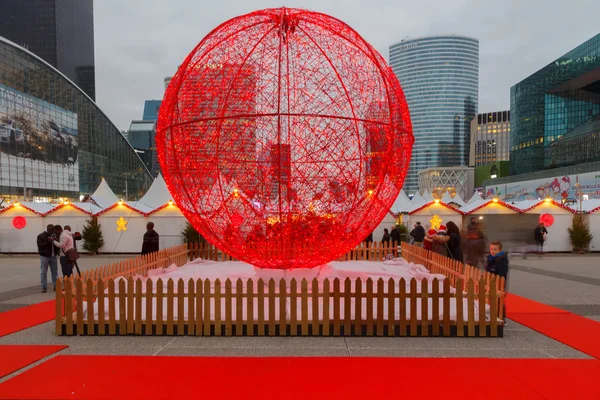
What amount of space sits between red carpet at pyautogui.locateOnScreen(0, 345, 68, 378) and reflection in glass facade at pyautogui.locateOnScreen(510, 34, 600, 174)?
2596 inches

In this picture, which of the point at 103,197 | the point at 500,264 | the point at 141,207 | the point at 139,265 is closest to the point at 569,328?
the point at 500,264

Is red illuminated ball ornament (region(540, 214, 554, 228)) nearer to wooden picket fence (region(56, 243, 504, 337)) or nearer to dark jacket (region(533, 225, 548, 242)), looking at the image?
dark jacket (region(533, 225, 548, 242))

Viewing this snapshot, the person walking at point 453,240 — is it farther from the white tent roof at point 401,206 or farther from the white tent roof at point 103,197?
the white tent roof at point 103,197

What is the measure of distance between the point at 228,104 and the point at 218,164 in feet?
3.14

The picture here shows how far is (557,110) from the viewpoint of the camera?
227ft

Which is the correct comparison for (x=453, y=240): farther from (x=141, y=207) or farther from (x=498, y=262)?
(x=141, y=207)

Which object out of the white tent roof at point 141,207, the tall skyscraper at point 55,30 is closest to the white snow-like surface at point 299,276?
the white tent roof at point 141,207

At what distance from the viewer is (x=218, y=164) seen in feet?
21.7

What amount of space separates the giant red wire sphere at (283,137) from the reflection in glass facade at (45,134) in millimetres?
43813

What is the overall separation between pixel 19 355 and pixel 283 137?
464 cm

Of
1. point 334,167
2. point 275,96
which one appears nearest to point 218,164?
point 275,96

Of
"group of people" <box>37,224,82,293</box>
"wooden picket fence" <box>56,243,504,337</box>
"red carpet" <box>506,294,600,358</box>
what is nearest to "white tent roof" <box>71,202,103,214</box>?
"group of people" <box>37,224,82,293</box>

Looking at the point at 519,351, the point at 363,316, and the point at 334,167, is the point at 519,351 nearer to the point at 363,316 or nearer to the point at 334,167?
the point at 363,316

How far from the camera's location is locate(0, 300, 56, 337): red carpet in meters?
7.04
